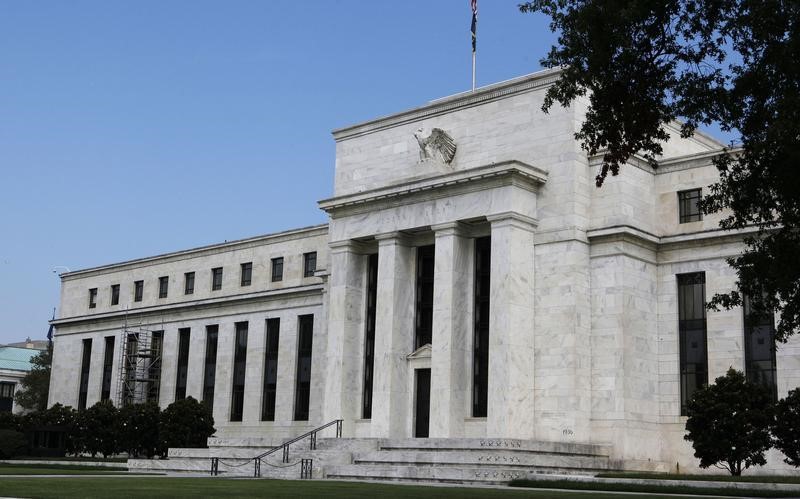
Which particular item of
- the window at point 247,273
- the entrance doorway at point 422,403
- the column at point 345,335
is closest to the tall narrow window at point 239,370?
the window at point 247,273

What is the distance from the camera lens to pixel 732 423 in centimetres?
3816

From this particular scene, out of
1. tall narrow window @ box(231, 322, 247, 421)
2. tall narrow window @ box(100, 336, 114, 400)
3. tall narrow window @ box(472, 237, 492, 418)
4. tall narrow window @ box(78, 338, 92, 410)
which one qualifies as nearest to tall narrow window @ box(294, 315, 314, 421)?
tall narrow window @ box(231, 322, 247, 421)

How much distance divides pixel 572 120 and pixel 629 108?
23.7 metres

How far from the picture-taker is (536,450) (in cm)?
4025

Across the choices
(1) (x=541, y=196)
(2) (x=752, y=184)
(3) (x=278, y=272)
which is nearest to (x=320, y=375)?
(3) (x=278, y=272)

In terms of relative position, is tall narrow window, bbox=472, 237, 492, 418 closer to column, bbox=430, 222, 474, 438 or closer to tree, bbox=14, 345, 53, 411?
column, bbox=430, 222, 474, 438

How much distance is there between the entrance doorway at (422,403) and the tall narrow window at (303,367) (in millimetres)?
15038

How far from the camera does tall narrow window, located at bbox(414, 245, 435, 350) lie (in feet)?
166

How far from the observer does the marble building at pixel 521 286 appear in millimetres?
45156

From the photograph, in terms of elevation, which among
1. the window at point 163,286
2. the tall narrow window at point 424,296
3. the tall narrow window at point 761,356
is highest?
the window at point 163,286

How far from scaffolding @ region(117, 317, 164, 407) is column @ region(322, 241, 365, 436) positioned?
84.3 ft

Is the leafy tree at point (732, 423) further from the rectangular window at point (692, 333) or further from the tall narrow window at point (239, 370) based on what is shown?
the tall narrow window at point (239, 370)

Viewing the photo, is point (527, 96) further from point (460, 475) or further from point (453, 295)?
point (460, 475)

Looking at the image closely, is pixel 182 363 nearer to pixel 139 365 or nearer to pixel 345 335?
pixel 139 365
